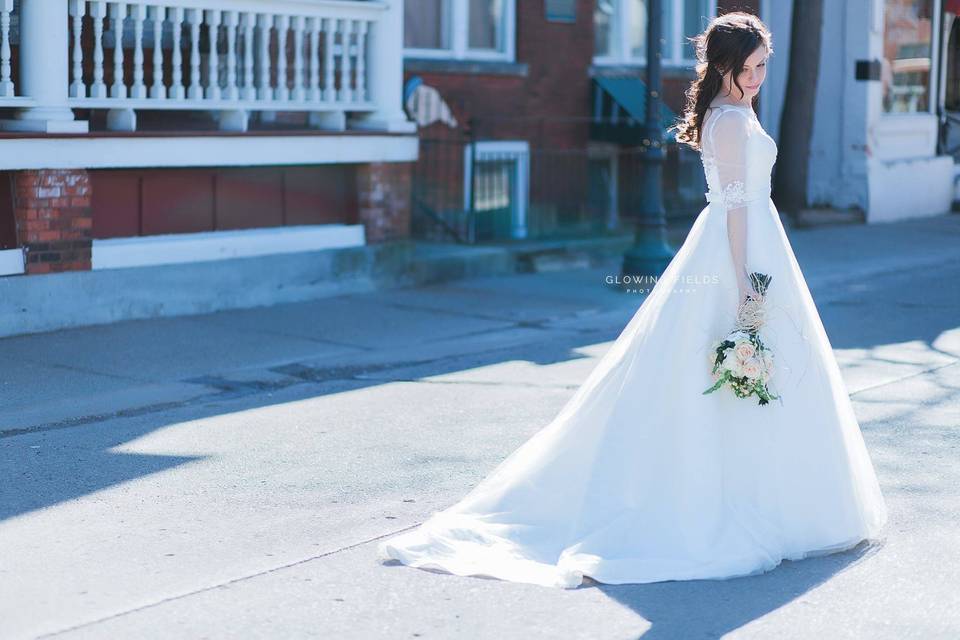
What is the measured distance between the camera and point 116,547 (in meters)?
5.45

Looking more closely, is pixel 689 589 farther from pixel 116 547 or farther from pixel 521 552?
pixel 116 547

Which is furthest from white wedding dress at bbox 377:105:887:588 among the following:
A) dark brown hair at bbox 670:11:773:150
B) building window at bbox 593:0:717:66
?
building window at bbox 593:0:717:66

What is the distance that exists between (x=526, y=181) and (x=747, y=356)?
11.4 meters

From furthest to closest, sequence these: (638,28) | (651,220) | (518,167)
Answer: (638,28), (518,167), (651,220)

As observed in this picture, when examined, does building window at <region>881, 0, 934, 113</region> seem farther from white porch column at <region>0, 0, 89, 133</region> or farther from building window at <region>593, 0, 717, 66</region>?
white porch column at <region>0, 0, 89, 133</region>

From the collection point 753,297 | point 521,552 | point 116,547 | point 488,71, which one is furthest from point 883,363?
point 488,71

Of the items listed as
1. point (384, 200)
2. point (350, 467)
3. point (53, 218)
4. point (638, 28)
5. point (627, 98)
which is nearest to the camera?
point (350, 467)

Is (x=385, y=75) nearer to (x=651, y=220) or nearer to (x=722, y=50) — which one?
(x=651, y=220)

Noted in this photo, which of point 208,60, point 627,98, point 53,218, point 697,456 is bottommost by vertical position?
point 697,456

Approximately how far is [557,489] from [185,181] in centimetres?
680

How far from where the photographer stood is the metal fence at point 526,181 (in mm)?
15289

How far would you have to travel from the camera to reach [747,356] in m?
5.19

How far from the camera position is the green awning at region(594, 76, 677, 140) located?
→ 1703 cm

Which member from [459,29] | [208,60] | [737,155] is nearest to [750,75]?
[737,155]
